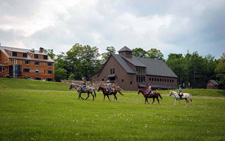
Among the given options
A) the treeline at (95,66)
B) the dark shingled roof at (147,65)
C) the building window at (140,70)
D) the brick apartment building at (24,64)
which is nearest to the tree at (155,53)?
the treeline at (95,66)

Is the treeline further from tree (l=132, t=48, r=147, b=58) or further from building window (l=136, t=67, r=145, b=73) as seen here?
building window (l=136, t=67, r=145, b=73)

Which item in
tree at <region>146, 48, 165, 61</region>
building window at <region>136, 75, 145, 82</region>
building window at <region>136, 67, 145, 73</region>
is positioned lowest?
building window at <region>136, 75, 145, 82</region>

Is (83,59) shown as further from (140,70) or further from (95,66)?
(140,70)

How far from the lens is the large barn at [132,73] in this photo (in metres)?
74.6

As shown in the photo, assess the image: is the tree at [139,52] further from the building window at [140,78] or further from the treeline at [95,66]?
the building window at [140,78]

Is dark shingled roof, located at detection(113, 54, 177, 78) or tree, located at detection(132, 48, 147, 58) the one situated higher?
tree, located at detection(132, 48, 147, 58)

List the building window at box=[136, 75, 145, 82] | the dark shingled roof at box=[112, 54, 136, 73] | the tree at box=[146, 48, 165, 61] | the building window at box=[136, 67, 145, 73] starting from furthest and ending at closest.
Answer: the tree at box=[146, 48, 165, 61], the building window at box=[136, 67, 145, 73], the building window at box=[136, 75, 145, 82], the dark shingled roof at box=[112, 54, 136, 73]

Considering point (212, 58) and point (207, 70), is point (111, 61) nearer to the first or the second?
point (207, 70)

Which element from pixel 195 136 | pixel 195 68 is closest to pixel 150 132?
pixel 195 136

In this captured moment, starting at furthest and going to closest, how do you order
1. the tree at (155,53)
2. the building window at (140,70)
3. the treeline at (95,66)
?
the tree at (155,53), the treeline at (95,66), the building window at (140,70)

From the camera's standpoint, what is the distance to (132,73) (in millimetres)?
75000

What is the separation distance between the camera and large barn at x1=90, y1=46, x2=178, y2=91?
74.6m

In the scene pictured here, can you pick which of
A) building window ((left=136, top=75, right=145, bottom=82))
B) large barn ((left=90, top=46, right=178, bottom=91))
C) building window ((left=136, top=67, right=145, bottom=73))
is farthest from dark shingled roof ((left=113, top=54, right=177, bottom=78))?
building window ((left=136, top=75, right=145, bottom=82))

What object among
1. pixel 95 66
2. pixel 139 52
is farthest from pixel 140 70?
pixel 139 52
